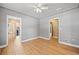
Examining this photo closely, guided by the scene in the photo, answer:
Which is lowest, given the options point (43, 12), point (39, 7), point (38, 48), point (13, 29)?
point (38, 48)

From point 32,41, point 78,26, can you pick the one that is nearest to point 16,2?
point 32,41

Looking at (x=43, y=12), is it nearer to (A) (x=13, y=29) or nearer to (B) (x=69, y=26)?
(B) (x=69, y=26)

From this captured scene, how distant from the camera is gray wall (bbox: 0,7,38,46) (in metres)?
2.00

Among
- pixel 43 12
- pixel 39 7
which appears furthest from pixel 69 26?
pixel 39 7

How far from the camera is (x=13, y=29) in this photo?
2.08 metres

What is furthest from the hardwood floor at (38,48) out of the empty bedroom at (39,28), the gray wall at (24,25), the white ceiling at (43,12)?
the white ceiling at (43,12)

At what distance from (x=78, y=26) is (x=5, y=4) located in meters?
1.60

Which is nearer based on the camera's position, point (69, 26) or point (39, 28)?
point (69, 26)

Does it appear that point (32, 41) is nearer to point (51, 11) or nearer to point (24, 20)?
point (24, 20)

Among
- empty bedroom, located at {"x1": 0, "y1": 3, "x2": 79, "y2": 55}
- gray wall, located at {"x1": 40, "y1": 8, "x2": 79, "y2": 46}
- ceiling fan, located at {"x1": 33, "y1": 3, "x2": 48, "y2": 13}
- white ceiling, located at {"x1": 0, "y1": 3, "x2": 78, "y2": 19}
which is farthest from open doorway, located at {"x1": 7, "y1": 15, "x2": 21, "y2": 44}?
gray wall, located at {"x1": 40, "y1": 8, "x2": 79, "y2": 46}

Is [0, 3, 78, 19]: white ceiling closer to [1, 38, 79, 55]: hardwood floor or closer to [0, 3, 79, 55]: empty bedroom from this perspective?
[0, 3, 79, 55]: empty bedroom

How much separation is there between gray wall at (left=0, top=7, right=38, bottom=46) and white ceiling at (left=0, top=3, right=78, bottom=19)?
3.6 inches

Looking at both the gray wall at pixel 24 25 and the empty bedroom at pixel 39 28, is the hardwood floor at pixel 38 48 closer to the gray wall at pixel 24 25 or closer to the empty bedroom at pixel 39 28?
the empty bedroom at pixel 39 28

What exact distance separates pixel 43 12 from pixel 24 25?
1.68ft
